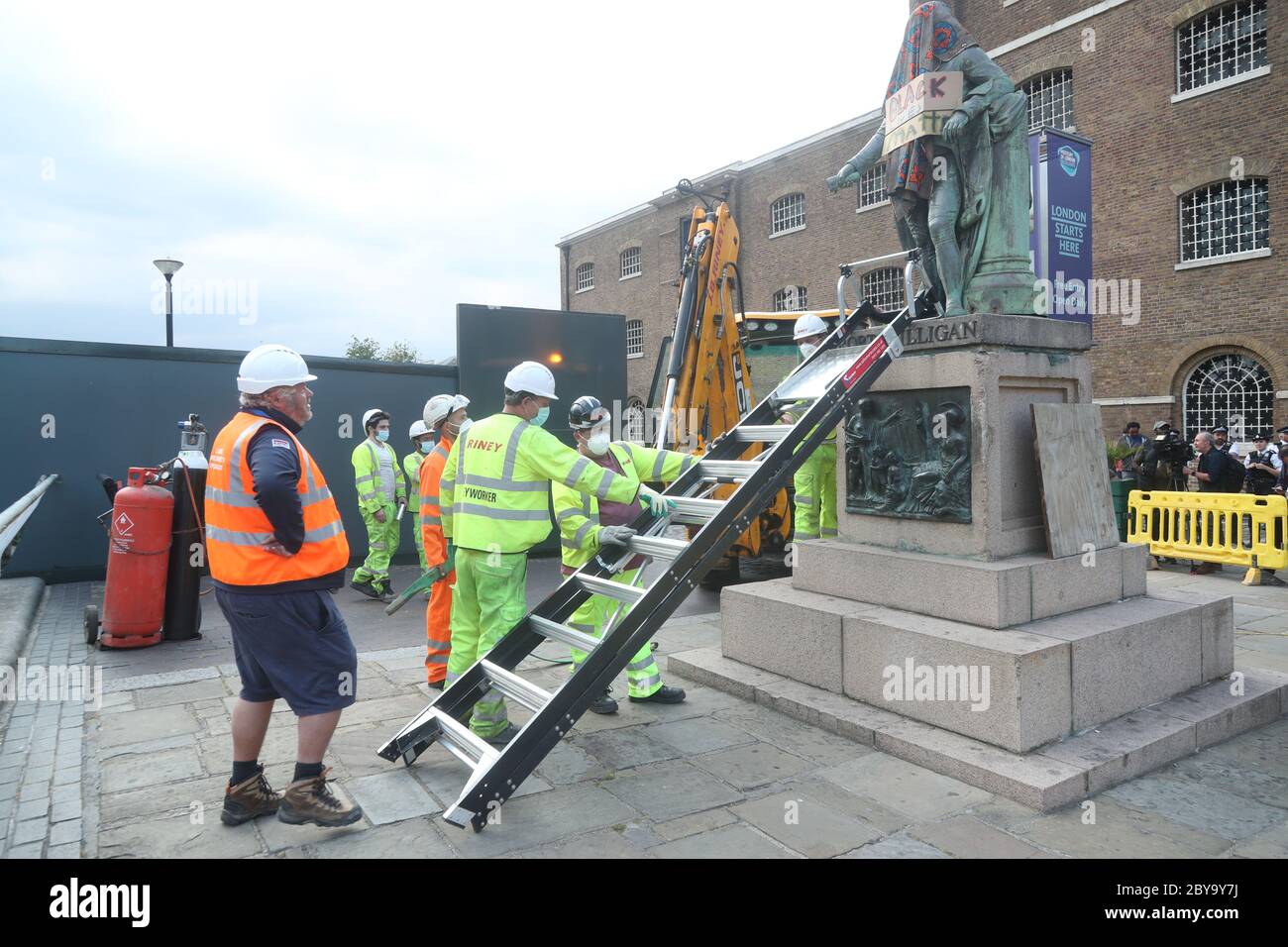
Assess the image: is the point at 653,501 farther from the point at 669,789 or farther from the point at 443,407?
the point at 443,407

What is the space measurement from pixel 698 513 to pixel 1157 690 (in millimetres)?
2679

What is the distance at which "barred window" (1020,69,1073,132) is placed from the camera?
725 inches

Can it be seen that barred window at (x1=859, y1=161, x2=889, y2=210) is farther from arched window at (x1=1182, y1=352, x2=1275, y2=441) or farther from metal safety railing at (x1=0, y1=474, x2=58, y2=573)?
metal safety railing at (x1=0, y1=474, x2=58, y2=573)

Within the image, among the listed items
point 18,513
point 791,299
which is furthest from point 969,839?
point 791,299

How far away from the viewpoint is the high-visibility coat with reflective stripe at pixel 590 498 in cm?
497

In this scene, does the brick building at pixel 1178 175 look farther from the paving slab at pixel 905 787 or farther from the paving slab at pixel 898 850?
the paving slab at pixel 898 850

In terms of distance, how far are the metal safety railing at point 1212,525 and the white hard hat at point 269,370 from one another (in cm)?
891

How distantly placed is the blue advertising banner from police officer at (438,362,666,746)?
30.1 ft

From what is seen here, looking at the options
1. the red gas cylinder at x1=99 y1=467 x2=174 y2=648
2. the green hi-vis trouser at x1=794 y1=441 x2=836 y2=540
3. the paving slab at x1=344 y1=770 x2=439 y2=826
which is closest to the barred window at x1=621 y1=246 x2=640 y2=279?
the green hi-vis trouser at x1=794 y1=441 x2=836 y2=540

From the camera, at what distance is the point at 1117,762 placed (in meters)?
3.83

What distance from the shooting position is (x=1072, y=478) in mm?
4859

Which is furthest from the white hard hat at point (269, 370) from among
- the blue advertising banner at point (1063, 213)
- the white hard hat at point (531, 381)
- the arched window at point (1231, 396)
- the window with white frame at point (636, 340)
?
the window with white frame at point (636, 340)
